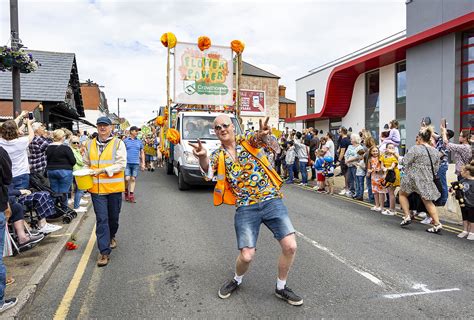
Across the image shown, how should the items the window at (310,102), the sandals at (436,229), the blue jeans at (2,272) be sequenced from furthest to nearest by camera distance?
the window at (310,102)
the sandals at (436,229)
the blue jeans at (2,272)

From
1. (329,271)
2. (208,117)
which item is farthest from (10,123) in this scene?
(208,117)

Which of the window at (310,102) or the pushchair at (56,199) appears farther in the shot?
the window at (310,102)

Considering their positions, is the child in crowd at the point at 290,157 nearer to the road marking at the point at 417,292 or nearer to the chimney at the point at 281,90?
the road marking at the point at 417,292

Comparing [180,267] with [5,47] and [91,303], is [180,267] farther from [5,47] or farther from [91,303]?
[5,47]

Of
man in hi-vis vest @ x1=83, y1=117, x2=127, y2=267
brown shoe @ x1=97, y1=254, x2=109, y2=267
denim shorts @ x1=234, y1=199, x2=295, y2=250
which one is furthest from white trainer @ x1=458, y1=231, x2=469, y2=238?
brown shoe @ x1=97, y1=254, x2=109, y2=267

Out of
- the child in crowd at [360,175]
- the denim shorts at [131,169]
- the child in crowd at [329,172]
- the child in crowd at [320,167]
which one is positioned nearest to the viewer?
the child in crowd at [360,175]

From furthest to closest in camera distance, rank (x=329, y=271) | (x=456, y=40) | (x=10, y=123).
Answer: (x=456, y=40) → (x=10, y=123) → (x=329, y=271)

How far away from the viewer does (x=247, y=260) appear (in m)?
3.30

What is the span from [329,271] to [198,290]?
64.1 inches

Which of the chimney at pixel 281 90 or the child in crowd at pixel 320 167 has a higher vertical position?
the chimney at pixel 281 90

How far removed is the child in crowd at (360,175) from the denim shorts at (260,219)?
20.2 feet

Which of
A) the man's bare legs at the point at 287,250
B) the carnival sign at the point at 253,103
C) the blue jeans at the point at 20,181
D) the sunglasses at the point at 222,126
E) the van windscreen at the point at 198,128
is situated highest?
the carnival sign at the point at 253,103

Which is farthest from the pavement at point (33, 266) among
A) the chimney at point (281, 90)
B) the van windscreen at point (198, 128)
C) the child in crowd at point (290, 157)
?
the chimney at point (281, 90)

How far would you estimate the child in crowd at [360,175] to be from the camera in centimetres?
885
